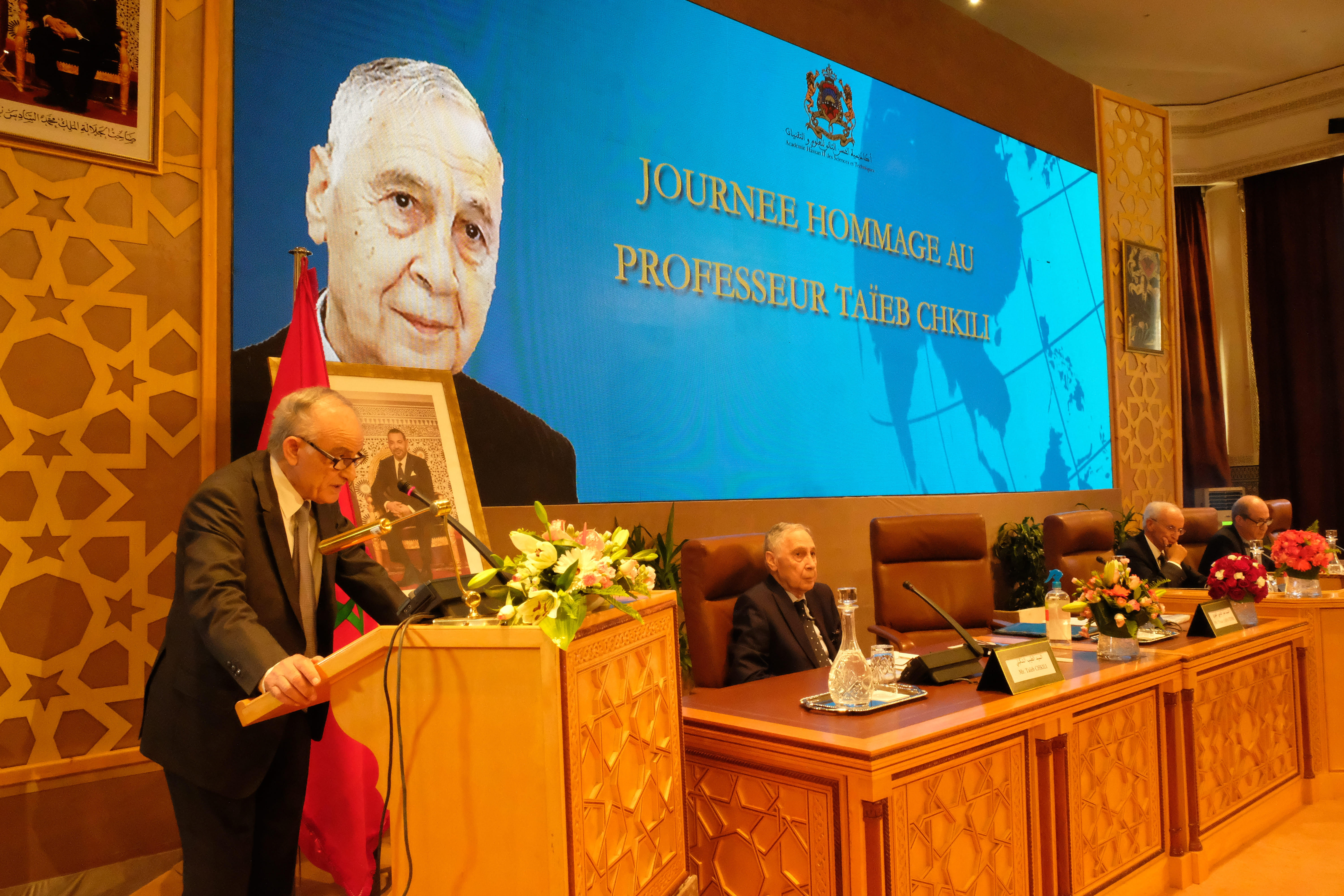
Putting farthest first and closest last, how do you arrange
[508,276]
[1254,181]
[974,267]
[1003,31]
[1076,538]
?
[1254,181]
[1003,31]
[974,267]
[1076,538]
[508,276]

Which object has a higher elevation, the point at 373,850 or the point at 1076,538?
the point at 1076,538

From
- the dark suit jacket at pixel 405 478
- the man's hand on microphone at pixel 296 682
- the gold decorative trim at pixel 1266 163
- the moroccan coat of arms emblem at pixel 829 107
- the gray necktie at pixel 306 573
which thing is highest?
the gold decorative trim at pixel 1266 163

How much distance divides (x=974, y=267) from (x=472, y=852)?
534cm

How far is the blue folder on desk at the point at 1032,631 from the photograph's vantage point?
327 cm

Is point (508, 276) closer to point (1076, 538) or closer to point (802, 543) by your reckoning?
point (802, 543)

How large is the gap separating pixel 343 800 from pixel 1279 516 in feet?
22.6

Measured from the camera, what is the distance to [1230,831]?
9.89 ft

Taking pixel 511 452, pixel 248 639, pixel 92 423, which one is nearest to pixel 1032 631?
pixel 511 452

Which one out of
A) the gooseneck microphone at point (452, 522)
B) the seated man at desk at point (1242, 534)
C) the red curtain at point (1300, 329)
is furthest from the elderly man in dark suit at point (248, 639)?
the red curtain at point (1300, 329)

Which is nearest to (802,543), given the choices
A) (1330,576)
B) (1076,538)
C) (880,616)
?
(880,616)

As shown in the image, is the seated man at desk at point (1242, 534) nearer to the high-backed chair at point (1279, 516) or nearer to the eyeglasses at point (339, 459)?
the high-backed chair at point (1279, 516)

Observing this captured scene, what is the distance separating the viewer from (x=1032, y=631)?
11.0 ft

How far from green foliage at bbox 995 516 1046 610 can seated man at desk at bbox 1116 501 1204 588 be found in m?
0.93

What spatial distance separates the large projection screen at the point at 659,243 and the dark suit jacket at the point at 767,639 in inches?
43.7
